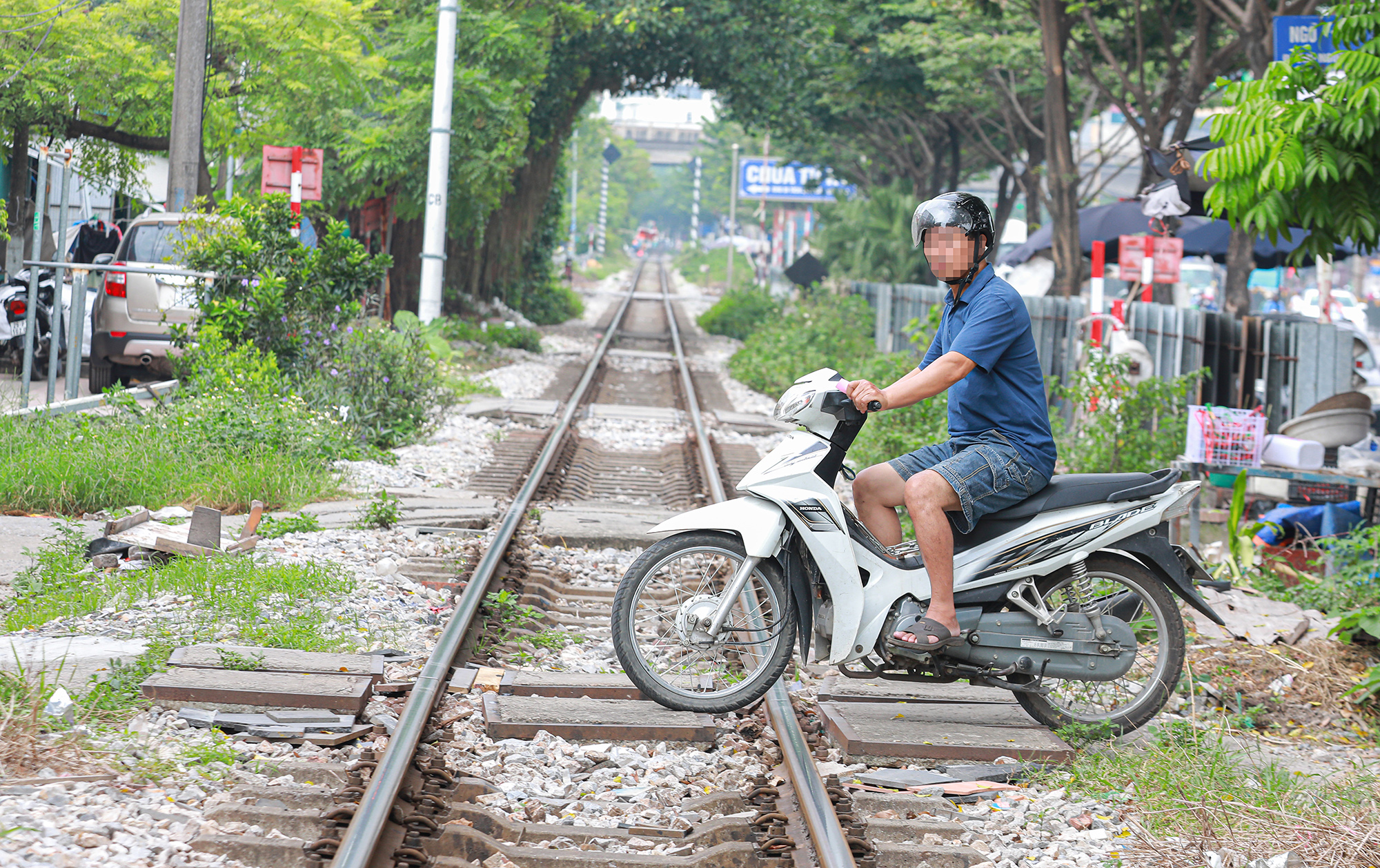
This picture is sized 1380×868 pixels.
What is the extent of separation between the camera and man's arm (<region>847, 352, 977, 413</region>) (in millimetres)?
4609

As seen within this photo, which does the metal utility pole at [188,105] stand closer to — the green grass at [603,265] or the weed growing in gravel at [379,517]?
the weed growing in gravel at [379,517]

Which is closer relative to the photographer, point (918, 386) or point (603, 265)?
point (918, 386)

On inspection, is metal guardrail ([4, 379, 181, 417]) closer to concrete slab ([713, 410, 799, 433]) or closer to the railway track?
the railway track

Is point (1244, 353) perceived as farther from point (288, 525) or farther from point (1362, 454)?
point (288, 525)

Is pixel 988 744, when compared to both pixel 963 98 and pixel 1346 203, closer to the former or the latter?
pixel 1346 203

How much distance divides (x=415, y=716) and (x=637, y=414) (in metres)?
10.4

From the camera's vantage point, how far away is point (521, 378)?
18.8 m

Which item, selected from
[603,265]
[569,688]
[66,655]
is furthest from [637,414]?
[603,265]

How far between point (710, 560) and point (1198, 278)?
73500mm

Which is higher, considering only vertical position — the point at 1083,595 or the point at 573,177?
the point at 573,177

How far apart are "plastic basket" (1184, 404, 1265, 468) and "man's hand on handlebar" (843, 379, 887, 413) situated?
4.62 m

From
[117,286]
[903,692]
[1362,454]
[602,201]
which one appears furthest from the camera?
[602,201]

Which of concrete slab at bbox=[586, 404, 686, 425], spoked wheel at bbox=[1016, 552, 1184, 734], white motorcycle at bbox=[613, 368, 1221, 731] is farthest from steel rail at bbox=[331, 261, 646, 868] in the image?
concrete slab at bbox=[586, 404, 686, 425]

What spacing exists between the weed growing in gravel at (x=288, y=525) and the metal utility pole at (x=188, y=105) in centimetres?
607
